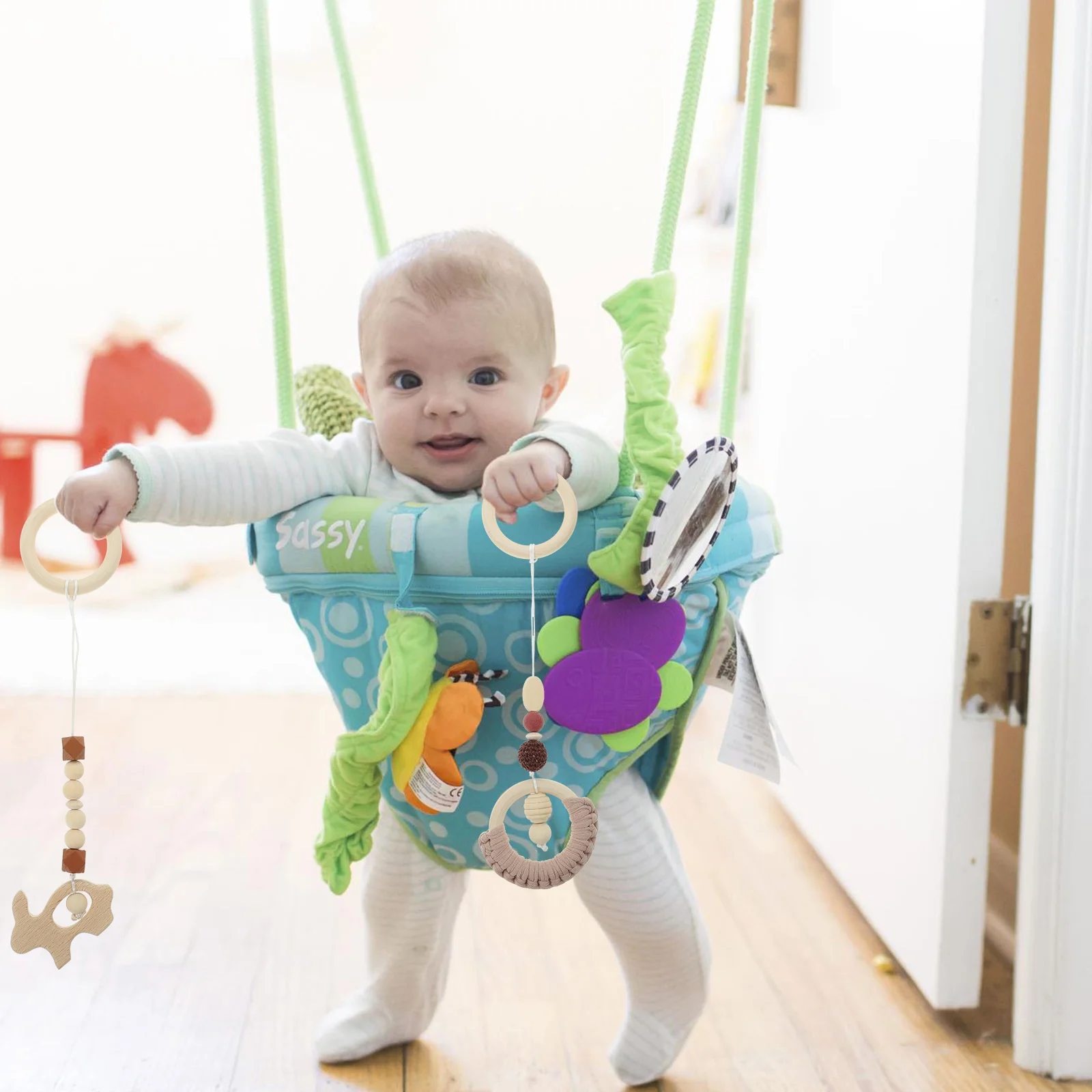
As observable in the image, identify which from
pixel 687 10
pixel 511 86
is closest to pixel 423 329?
pixel 687 10

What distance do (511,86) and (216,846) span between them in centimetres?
181

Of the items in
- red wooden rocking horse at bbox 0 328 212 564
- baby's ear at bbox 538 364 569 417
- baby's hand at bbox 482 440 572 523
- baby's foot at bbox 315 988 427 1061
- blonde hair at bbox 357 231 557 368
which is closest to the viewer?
baby's hand at bbox 482 440 572 523

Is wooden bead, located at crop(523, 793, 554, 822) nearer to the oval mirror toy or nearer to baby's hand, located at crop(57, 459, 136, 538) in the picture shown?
the oval mirror toy

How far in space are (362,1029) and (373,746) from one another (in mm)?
384

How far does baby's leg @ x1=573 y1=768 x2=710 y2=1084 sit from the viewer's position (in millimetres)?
802

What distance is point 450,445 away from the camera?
29.8 inches

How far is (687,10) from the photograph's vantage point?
2297 mm

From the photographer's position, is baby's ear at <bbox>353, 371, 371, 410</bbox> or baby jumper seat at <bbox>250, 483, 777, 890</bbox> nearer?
baby jumper seat at <bbox>250, 483, 777, 890</bbox>

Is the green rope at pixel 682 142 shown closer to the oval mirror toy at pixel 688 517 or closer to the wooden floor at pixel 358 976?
the oval mirror toy at pixel 688 517

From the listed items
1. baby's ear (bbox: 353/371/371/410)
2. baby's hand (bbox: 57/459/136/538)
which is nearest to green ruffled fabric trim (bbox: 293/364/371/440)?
baby's ear (bbox: 353/371/371/410)

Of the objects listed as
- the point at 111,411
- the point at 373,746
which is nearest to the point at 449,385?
the point at 373,746

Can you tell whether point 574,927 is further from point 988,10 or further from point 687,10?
point 687,10

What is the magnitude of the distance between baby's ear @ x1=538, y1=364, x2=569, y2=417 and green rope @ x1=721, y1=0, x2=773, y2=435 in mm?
114

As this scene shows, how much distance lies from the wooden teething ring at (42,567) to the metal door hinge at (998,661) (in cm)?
65
